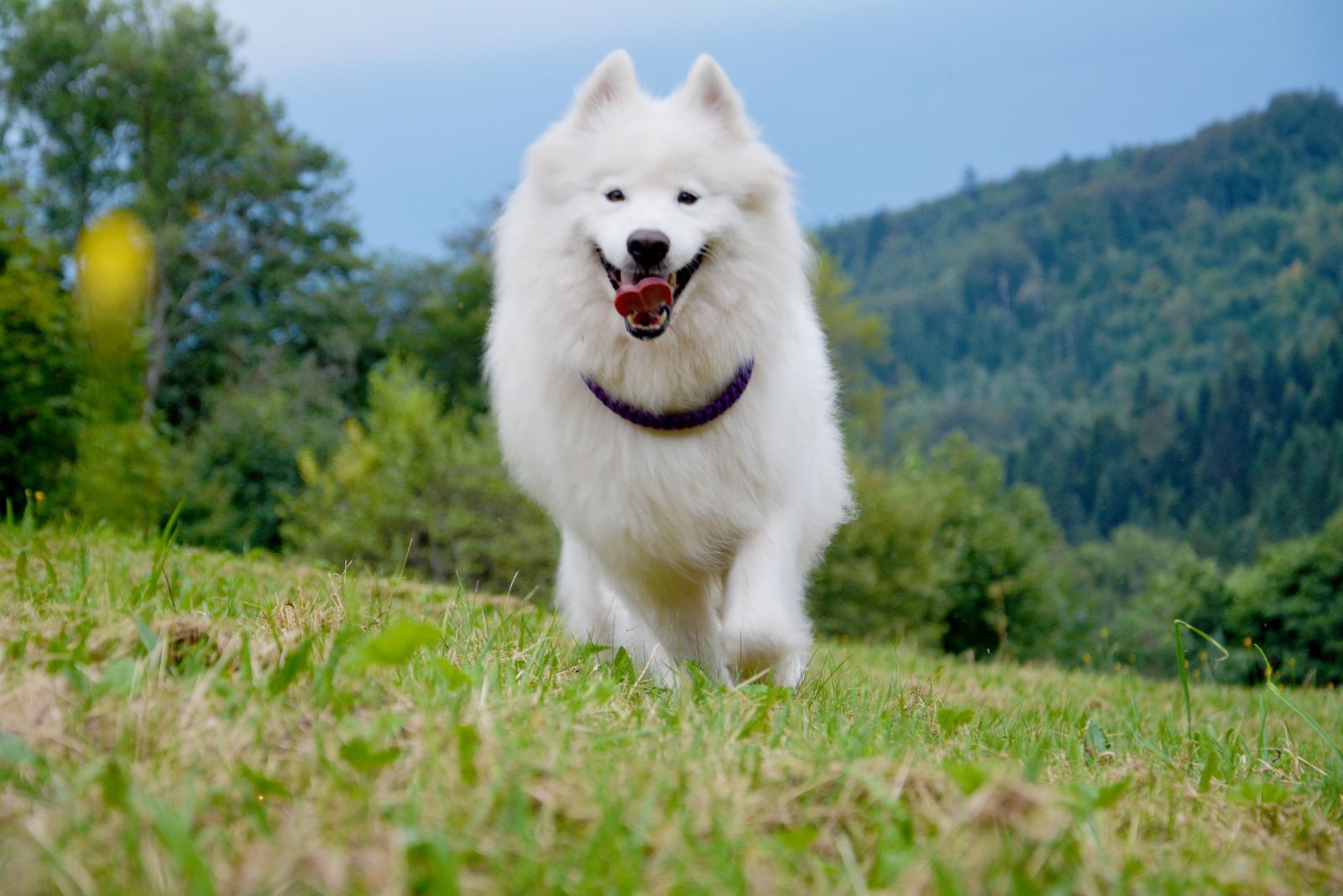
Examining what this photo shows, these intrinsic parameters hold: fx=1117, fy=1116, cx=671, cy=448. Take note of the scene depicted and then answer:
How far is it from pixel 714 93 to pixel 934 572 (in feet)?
61.5

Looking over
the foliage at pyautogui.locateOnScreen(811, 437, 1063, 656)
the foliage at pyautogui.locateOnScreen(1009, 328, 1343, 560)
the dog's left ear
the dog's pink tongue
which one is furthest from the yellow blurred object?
the foliage at pyautogui.locateOnScreen(1009, 328, 1343, 560)

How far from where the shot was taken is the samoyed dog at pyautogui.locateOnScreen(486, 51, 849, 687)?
12.7ft

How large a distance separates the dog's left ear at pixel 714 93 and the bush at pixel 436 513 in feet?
44.4

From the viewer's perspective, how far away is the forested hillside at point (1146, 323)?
5719 centimetres

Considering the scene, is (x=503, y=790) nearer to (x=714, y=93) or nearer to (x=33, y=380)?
(x=714, y=93)

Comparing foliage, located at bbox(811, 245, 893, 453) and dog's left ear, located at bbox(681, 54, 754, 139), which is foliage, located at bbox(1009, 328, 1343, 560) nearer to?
foliage, located at bbox(811, 245, 893, 453)

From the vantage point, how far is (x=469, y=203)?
38.6 meters

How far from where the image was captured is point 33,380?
27.5ft

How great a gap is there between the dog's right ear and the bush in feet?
44.2

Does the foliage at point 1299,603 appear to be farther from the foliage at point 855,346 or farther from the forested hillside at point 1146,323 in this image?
the forested hillside at point 1146,323

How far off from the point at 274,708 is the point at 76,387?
305 inches

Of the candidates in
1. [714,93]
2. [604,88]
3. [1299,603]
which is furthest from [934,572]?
[604,88]

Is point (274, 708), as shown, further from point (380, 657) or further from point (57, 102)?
point (57, 102)

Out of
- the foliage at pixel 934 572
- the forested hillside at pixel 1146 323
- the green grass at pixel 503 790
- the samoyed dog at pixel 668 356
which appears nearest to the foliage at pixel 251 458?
the foliage at pixel 934 572
